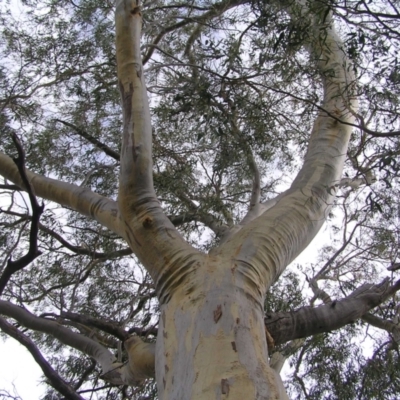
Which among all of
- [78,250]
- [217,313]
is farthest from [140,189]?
[78,250]

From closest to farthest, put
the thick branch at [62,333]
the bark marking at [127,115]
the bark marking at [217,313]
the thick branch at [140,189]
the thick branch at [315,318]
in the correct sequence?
the bark marking at [217,313] < the thick branch at [140,189] < the thick branch at [315,318] < the bark marking at [127,115] < the thick branch at [62,333]

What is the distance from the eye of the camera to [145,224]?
208 cm

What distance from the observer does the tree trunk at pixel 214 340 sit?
140 centimetres

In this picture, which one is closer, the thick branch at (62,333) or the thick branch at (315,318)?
the thick branch at (315,318)

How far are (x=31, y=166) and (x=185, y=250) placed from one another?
10.7ft

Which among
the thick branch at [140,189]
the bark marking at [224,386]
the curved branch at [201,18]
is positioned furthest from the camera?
the curved branch at [201,18]

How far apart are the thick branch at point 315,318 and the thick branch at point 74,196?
965 millimetres

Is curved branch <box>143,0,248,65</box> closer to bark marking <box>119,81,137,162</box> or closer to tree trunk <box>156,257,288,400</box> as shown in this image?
bark marking <box>119,81,137,162</box>

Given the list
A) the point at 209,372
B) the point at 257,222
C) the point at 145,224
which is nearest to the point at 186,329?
the point at 209,372

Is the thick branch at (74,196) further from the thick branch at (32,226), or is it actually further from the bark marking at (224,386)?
the bark marking at (224,386)

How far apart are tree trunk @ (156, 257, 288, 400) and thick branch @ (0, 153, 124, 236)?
0.77 m

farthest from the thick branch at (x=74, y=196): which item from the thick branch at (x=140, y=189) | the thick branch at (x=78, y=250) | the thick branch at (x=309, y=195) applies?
the thick branch at (x=78, y=250)

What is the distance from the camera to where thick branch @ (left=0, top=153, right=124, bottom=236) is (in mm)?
2529

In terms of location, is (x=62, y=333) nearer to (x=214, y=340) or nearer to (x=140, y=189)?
(x=140, y=189)
